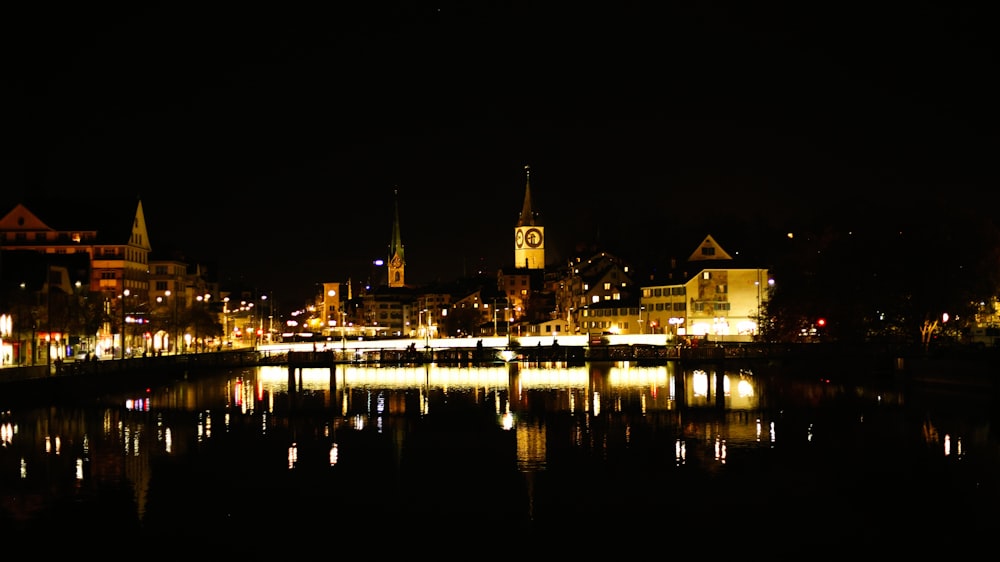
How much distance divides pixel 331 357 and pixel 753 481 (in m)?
67.9

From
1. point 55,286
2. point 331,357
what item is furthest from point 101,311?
point 331,357

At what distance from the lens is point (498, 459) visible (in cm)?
3941

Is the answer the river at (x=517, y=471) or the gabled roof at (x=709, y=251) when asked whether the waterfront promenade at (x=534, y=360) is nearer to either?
the river at (x=517, y=471)

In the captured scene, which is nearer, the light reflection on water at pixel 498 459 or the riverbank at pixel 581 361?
the light reflection on water at pixel 498 459

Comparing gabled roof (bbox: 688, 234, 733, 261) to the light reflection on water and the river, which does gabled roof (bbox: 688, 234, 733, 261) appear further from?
the river

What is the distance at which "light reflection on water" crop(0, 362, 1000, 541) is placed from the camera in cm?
3056

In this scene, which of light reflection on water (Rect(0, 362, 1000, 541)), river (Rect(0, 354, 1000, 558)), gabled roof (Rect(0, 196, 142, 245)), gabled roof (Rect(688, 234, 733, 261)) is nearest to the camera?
river (Rect(0, 354, 1000, 558))

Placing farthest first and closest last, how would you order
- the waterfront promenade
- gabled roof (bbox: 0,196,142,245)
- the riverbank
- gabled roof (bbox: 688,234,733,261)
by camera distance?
1. gabled roof (bbox: 688,234,733,261)
2. gabled roof (bbox: 0,196,142,245)
3. the waterfront promenade
4. the riverbank

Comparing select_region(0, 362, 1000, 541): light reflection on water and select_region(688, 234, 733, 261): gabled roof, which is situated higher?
select_region(688, 234, 733, 261): gabled roof

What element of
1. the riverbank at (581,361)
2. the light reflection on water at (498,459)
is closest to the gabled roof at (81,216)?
the riverbank at (581,361)

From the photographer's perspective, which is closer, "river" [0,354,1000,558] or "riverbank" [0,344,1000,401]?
"river" [0,354,1000,558]

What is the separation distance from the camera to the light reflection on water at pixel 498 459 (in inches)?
1203

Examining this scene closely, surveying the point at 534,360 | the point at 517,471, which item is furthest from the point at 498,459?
the point at 534,360

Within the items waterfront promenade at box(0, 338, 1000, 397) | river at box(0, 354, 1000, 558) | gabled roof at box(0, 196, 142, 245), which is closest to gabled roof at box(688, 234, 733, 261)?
waterfront promenade at box(0, 338, 1000, 397)
